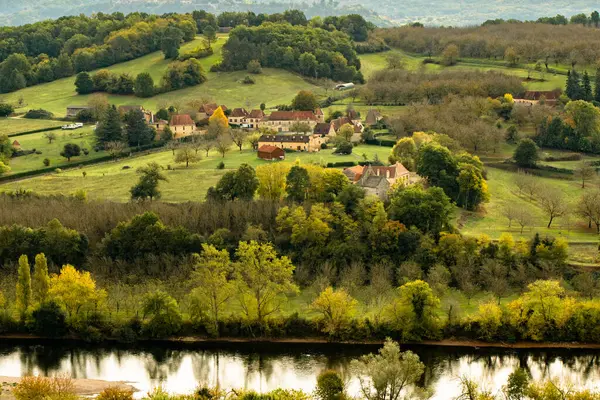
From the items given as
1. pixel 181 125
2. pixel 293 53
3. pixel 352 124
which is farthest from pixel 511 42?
pixel 181 125

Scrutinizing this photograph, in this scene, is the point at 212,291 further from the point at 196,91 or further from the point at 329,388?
the point at 196,91

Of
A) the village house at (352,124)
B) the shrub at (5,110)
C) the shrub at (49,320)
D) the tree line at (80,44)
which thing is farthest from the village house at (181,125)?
the shrub at (49,320)

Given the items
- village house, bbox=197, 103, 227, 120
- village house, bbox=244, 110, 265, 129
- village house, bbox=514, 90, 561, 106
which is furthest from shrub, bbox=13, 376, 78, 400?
village house, bbox=514, 90, 561, 106

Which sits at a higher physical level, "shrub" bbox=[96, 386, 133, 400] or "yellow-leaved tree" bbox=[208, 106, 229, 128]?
"yellow-leaved tree" bbox=[208, 106, 229, 128]

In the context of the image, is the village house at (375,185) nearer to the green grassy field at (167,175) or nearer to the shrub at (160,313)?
the green grassy field at (167,175)

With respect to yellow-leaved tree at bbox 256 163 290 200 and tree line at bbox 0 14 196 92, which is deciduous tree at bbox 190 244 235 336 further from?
tree line at bbox 0 14 196 92

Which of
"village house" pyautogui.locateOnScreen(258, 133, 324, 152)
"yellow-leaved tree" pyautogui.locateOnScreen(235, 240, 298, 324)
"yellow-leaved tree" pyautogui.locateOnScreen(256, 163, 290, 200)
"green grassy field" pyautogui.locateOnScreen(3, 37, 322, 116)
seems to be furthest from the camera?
"green grassy field" pyautogui.locateOnScreen(3, 37, 322, 116)
